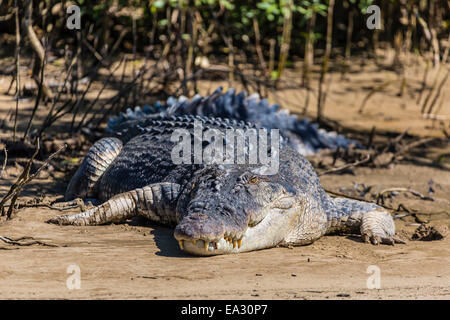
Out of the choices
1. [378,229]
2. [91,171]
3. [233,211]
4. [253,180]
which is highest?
[253,180]

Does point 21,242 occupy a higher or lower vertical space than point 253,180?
lower

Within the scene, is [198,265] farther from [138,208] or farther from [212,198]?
[138,208]

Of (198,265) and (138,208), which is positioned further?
(138,208)

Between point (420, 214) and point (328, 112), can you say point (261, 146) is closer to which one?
point (420, 214)

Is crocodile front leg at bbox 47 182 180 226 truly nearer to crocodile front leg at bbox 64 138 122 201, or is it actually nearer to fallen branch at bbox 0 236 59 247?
fallen branch at bbox 0 236 59 247

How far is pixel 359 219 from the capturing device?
450 centimetres

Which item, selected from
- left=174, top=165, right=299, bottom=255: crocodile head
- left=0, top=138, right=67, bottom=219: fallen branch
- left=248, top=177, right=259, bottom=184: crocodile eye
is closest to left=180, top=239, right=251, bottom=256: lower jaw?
left=174, top=165, right=299, bottom=255: crocodile head

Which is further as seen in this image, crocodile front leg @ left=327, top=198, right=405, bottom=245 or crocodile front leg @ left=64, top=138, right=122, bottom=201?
crocodile front leg @ left=64, top=138, right=122, bottom=201

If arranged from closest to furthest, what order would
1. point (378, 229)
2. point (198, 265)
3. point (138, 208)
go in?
point (198, 265) → point (378, 229) → point (138, 208)

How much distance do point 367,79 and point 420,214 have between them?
5269 millimetres

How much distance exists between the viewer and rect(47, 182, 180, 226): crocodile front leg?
441 cm

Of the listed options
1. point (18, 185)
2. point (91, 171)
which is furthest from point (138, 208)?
point (91, 171)

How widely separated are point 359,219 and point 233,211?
1.25 metres

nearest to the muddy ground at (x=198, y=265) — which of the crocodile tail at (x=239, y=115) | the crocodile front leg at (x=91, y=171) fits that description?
the crocodile front leg at (x=91, y=171)
